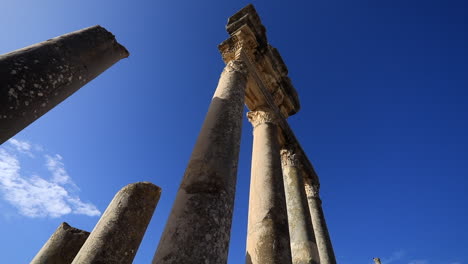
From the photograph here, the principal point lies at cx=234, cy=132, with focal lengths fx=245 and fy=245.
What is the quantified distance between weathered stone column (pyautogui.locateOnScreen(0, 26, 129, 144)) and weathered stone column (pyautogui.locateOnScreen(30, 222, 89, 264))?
23.2ft

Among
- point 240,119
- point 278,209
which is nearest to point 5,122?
point 240,119

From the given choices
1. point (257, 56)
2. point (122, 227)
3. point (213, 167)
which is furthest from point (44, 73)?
point (257, 56)

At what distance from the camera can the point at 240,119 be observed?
6.31 m

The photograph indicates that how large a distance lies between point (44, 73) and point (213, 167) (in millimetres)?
2933

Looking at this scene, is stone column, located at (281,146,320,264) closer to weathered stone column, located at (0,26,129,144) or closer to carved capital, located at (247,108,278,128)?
carved capital, located at (247,108,278,128)

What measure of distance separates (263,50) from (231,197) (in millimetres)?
7528

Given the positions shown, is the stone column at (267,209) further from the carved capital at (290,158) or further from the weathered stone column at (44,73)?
the weathered stone column at (44,73)

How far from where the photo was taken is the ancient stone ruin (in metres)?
3.31

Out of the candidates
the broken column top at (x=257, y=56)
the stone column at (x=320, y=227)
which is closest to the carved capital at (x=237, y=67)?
the broken column top at (x=257, y=56)

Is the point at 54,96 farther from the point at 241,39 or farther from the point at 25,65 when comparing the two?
the point at 241,39

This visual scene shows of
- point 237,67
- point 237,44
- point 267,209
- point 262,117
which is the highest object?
point 237,44

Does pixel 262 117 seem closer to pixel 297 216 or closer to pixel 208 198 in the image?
pixel 297 216

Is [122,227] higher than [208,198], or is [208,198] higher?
[122,227]

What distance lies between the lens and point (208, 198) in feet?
13.5
